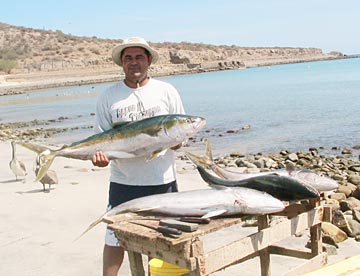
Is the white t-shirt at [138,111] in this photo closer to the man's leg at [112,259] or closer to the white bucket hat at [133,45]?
the white bucket hat at [133,45]

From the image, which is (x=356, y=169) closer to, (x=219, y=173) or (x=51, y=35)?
(x=219, y=173)

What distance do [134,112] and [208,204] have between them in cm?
109

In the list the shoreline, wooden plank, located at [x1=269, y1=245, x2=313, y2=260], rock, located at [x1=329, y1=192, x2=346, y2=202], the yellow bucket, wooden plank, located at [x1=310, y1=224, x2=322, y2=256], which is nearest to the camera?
the yellow bucket

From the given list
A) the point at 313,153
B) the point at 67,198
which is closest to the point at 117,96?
the point at 67,198

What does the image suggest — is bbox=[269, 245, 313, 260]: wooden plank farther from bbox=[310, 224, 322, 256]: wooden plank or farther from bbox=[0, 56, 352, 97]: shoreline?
bbox=[0, 56, 352, 97]: shoreline

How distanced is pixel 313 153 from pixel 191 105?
20718 millimetres

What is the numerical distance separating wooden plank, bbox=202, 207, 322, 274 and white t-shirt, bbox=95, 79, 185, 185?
35.7 inches

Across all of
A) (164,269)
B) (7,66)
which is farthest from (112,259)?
(7,66)

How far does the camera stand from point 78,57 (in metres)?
98.4

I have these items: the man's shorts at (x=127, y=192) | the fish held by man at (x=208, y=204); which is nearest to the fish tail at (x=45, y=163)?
the man's shorts at (x=127, y=192)

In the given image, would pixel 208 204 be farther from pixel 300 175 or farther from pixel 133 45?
pixel 133 45

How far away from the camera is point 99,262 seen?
20.2ft

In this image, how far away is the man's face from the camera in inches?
176

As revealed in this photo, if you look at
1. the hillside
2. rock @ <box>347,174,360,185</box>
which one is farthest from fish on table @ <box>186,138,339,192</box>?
the hillside
